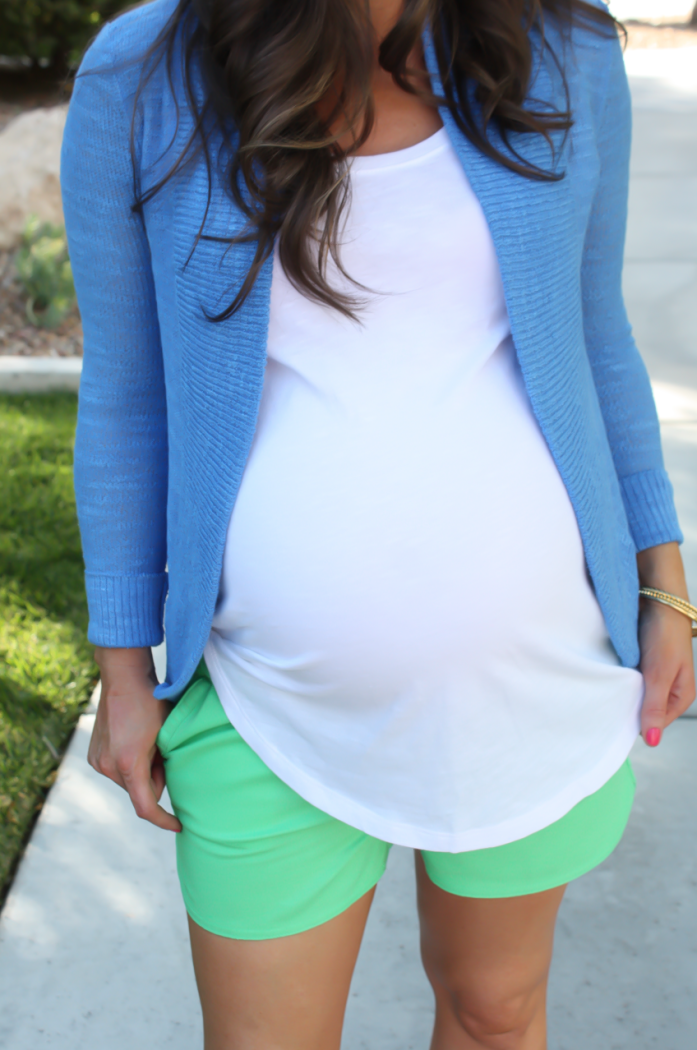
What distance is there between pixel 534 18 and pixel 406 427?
0.56 metres

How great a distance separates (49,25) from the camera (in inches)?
327

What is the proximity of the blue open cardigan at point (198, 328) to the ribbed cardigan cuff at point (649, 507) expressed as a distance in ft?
0.26

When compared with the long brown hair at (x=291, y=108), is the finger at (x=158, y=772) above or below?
below

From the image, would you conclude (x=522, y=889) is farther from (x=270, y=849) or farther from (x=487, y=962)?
(x=270, y=849)

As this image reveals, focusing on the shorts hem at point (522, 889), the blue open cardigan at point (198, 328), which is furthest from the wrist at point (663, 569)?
the shorts hem at point (522, 889)

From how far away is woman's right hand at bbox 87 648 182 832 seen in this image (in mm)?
1231

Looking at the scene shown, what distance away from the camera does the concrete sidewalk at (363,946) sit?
2018mm

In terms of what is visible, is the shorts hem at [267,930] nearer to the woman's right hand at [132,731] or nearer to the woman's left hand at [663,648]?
the woman's right hand at [132,731]

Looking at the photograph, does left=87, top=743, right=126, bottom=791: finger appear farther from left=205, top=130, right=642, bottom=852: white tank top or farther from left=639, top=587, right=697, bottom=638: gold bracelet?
left=639, top=587, right=697, bottom=638: gold bracelet

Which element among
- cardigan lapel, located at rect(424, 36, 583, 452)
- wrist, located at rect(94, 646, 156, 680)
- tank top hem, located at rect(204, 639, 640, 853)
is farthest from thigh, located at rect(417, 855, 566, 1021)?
cardigan lapel, located at rect(424, 36, 583, 452)

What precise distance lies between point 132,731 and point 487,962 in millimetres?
573

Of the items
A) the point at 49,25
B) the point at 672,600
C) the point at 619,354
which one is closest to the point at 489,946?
the point at 672,600

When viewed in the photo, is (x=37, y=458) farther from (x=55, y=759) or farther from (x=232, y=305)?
(x=232, y=305)

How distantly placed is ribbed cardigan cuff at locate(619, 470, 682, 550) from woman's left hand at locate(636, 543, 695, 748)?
0.02 m
